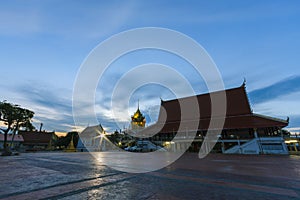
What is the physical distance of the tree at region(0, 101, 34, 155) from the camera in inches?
944

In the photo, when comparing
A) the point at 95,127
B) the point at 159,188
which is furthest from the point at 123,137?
the point at 159,188

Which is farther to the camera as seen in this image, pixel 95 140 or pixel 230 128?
→ pixel 95 140

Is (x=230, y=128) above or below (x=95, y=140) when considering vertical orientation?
above

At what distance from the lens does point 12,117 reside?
24438 mm

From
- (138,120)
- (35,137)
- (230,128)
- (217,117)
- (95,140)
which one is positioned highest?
(138,120)

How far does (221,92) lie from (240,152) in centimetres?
1243

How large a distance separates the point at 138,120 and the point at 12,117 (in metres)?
32.7

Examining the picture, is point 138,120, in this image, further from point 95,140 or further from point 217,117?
point 217,117

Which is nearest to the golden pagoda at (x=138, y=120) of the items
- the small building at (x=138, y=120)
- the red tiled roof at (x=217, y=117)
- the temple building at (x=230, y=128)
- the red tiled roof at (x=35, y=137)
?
the small building at (x=138, y=120)

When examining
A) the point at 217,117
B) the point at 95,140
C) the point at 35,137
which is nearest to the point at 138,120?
the point at 95,140

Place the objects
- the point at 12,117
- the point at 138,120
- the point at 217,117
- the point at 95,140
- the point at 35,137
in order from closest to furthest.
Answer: the point at 12,117
the point at 217,117
the point at 95,140
the point at 35,137
the point at 138,120

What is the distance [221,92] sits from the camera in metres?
31.9

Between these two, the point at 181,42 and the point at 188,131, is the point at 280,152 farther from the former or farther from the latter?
the point at 181,42

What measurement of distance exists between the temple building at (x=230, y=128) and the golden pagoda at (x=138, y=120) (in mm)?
15012
